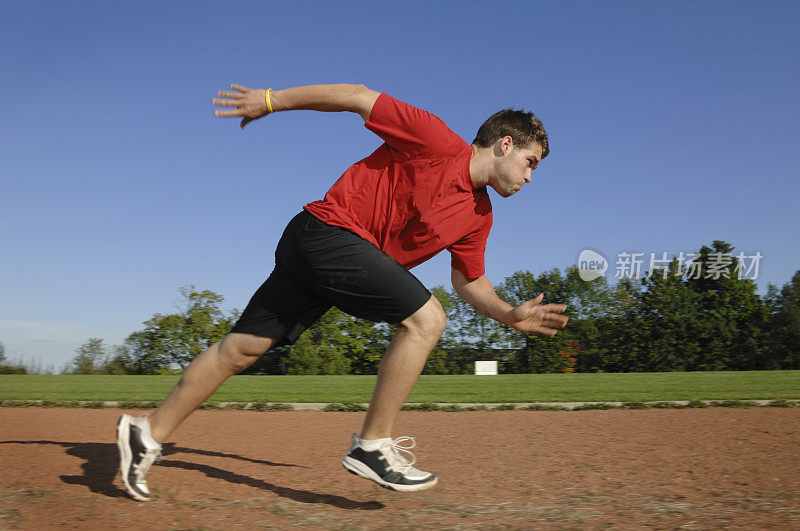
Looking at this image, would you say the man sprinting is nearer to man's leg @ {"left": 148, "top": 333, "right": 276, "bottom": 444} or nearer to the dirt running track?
man's leg @ {"left": 148, "top": 333, "right": 276, "bottom": 444}

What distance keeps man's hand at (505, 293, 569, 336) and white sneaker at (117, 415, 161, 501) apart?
6.43ft

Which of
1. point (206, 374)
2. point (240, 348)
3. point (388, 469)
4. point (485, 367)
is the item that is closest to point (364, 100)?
point (240, 348)

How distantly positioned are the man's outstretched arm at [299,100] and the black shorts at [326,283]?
1.76 ft

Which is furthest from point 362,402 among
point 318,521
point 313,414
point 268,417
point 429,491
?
point 318,521

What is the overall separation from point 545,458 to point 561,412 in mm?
3247

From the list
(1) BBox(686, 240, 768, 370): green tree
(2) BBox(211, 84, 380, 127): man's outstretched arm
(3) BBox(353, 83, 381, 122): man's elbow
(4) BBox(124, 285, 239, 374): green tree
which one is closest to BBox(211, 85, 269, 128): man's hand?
(2) BBox(211, 84, 380, 127): man's outstretched arm

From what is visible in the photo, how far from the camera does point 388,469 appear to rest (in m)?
2.96

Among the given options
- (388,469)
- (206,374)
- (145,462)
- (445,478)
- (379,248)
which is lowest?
(445,478)

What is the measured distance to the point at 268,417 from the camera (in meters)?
7.11

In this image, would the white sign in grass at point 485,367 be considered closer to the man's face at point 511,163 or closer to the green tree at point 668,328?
the green tree at point 668,328

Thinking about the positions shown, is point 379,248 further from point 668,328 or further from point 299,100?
point 668,328

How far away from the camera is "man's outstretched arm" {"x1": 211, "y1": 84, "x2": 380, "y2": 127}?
9.87ft

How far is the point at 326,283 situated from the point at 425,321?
0.51 m

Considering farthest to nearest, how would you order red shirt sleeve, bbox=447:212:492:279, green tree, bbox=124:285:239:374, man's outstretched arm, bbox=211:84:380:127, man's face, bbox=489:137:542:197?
green tree, bbox=124:285:239:374, red shirt sleeve, bbox=447:212:492:279, man's face, bbox=489:137:542:197, man's outstretched arm, bbox=211:84:380:127
